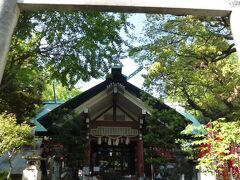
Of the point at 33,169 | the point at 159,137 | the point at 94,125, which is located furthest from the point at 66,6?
the point at 94,125

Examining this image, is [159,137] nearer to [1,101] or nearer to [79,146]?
[79,146]

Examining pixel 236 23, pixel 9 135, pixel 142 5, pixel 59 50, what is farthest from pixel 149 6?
pixel 59 50

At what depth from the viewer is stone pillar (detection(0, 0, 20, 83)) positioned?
13.6ft

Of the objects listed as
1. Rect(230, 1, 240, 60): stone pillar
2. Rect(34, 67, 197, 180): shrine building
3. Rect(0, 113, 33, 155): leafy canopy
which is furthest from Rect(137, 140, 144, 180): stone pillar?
Rect(230, 1, 240, 60): stone pillar

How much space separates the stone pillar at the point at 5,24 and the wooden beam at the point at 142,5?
25 centimetres

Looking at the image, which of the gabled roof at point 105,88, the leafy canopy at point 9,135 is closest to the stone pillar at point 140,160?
the gabled roof at point 105,88

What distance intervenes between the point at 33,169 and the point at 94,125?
4.85 m

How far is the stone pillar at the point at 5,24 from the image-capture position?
4.13 m

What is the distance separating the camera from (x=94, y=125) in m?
14.8

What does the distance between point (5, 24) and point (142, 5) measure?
2040mm

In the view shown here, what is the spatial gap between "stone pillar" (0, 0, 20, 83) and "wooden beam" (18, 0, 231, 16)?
0.25m

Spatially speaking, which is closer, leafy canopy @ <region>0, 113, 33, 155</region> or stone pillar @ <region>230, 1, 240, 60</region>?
stone pillar @ <region>230, 1, 240, 60</region>

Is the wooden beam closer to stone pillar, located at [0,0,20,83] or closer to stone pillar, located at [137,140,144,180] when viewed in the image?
stone pillar, located at [0,0,20,83]

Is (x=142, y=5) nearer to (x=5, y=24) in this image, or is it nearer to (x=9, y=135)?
(x=5, y=24)
